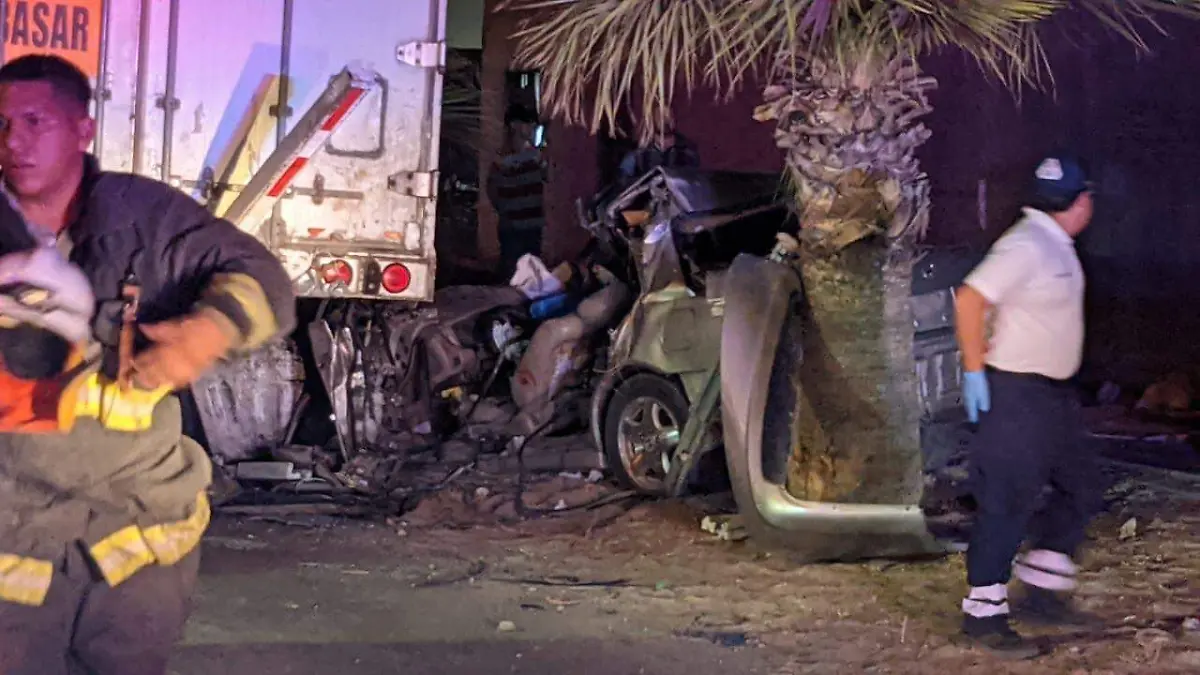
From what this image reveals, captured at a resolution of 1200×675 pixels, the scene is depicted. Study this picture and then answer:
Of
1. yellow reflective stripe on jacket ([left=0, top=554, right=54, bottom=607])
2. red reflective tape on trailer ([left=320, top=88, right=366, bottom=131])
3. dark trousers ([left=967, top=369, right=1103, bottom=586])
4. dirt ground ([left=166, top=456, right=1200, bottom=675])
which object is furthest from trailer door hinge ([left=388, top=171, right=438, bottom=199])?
yellow reflective stripe on jacket ([left=0, top=554, right=54, bottom=607])

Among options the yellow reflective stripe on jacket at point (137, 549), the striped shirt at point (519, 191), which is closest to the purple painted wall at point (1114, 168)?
the striped shirt at point (519, 191)

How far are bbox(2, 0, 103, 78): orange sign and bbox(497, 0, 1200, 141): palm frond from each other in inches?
89.9

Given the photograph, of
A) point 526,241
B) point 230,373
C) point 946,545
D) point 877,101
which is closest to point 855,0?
point 877,101

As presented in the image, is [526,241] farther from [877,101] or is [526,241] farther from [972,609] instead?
[972,609]

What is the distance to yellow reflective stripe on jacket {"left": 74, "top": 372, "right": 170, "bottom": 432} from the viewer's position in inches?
103

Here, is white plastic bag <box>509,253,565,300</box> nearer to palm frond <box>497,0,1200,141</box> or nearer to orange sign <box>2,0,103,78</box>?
palm frond <box>497,0,1200,141</box>

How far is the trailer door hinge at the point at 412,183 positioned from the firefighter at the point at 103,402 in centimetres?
477

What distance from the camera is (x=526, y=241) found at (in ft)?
47.4

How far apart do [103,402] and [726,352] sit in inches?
155

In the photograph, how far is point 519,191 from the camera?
1455cm

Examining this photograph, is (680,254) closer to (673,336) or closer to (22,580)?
(673,336)

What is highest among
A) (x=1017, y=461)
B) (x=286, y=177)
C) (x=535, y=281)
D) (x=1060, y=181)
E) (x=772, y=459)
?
(x=1060, y=181)

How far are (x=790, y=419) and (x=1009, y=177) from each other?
687cm

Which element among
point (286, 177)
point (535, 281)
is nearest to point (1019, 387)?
point (286, 177)
